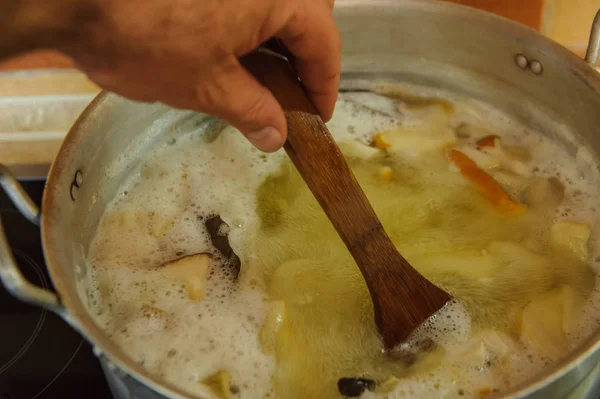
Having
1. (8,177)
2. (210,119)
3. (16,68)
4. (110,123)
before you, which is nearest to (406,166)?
(210,119)

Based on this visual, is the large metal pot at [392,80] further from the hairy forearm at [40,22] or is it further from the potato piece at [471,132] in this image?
the hairy forearm at [40,22]

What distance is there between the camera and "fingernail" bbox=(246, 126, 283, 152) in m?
0.58

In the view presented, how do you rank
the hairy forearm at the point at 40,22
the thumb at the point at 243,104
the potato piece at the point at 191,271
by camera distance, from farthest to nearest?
the potato piece at the point at 191,271 < the thumb at the point at 243,104 < the hairy forearm at the point at 40,22

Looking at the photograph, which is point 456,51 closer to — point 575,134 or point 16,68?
point 575,134

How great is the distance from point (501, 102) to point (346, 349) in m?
0.49

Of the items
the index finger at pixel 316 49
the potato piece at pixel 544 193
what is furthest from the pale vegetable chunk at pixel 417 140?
the index finger at pixel 316 49

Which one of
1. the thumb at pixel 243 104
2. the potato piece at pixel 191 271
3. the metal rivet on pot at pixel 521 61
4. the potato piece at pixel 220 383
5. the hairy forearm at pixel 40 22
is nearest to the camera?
the hairy forearm at pixel 40 22

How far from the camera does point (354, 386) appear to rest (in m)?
0.66

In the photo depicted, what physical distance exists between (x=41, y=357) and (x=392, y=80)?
0.67 m

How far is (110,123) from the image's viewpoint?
31.8 inches

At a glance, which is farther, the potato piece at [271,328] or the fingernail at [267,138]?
the potato piece at [271,328]

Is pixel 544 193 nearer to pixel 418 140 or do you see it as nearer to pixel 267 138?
pixel 418 140

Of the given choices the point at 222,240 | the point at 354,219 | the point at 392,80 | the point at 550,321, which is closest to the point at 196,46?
the point at 354,219

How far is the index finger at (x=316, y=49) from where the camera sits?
57 centimetres
